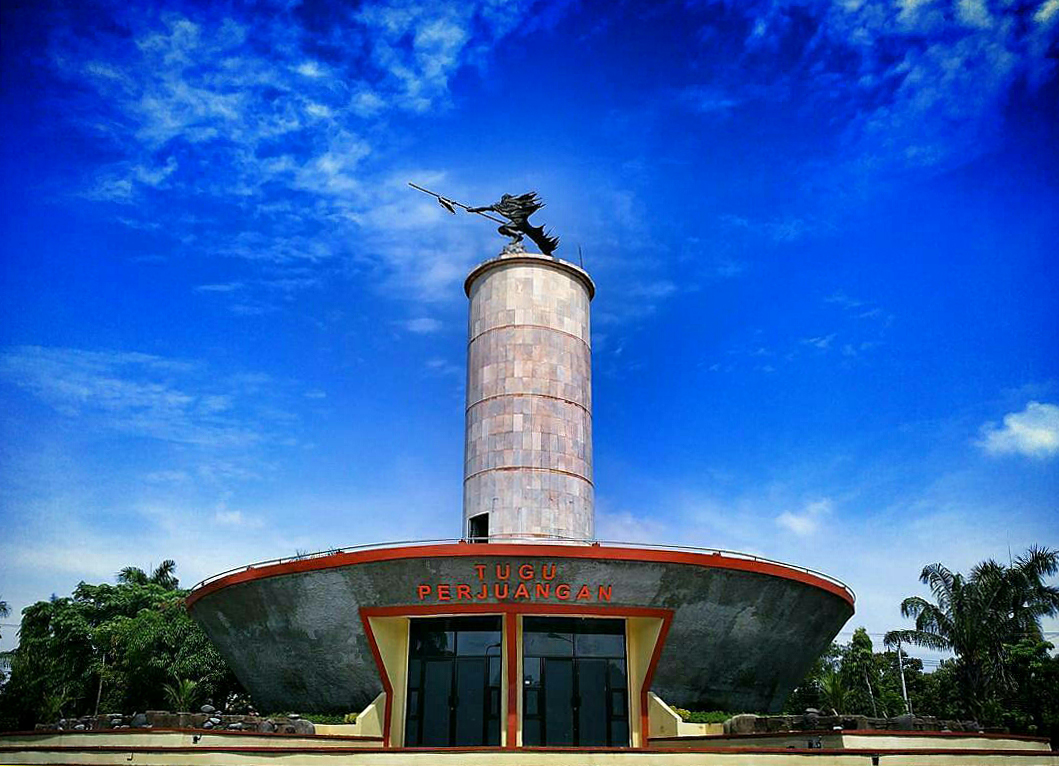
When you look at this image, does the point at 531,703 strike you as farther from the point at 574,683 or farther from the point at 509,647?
the point at 509,647

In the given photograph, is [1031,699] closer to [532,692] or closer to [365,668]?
[532,692]

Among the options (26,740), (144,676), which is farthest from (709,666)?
(144,676)

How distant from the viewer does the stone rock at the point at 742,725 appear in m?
24.9

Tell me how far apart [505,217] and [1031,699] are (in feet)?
110

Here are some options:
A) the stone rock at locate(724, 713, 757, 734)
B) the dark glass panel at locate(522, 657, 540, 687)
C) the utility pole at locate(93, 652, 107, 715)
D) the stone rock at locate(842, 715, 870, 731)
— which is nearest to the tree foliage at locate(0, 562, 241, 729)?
the utility pole at locate(93, 652, 107, 715)

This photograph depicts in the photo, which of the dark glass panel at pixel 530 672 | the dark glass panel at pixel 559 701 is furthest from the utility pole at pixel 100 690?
the dark glass panel at pixel 559 701

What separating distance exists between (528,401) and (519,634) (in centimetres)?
896

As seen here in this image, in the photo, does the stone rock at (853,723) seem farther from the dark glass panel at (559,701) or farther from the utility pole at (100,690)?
the utility pole at (100,690)

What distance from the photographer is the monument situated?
25766mm

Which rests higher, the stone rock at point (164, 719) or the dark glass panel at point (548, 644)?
the dark glass panel at point (548, 644)

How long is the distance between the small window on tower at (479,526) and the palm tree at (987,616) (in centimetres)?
2780

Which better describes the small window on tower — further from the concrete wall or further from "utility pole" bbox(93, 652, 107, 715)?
"utility pole" bbox(93, 652, 107, 715)

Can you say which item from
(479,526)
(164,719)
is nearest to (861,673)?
(479,526)

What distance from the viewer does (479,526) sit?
105ft
